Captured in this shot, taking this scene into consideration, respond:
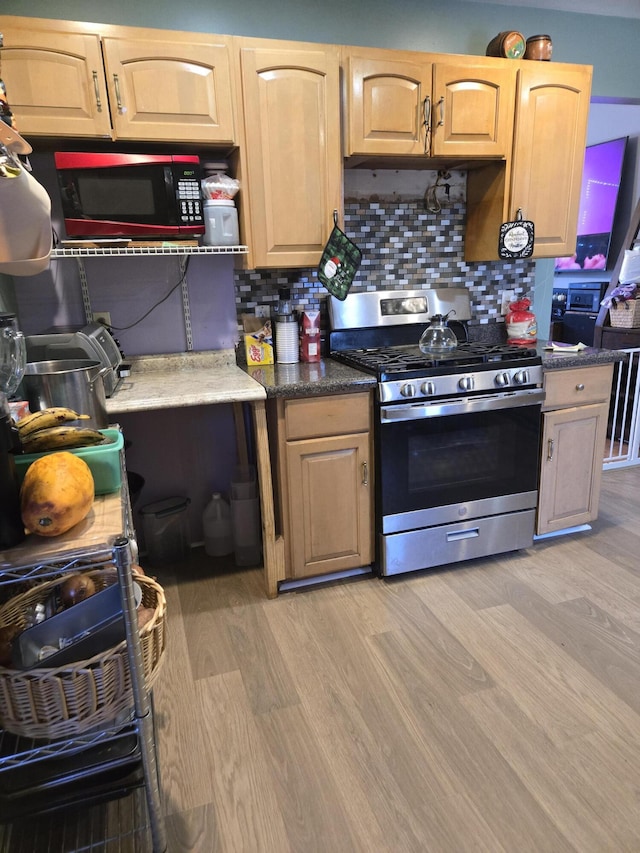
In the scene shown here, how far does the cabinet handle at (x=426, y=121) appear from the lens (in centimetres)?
231

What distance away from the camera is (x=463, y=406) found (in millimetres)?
2307

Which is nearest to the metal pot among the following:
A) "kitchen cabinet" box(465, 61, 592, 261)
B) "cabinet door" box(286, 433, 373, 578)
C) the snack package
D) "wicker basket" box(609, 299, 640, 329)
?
"cabinet door" box(286, 433, 373, 578)

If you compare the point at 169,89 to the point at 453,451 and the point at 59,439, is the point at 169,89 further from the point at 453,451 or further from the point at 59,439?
the point at 453,451

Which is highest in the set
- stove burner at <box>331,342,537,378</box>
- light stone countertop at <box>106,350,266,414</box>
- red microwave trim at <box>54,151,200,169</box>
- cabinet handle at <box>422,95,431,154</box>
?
cabinet handle at <box>422,95,431,154</box>

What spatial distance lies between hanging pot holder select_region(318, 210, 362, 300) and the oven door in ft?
2.01

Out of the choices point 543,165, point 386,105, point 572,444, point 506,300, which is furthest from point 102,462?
point 506,300

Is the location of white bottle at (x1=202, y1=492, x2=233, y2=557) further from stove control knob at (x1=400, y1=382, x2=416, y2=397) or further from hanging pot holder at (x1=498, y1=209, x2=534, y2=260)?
hanging pot holder at (x1=498, y1=209, x2=534, y2=260)

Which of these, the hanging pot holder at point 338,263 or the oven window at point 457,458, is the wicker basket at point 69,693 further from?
the hanging pot holder at point 338,263

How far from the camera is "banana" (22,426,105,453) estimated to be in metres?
1.15

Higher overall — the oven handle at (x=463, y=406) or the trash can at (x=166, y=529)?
the oven handle at (x=463, y=406)

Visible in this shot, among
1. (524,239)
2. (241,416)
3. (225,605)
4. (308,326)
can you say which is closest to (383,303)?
(308,326)

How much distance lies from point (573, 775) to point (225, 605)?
134 cm

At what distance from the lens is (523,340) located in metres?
2.85

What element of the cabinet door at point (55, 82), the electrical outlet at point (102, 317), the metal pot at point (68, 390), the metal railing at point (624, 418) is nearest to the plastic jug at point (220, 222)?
the cabinet door at point (55, 82)
